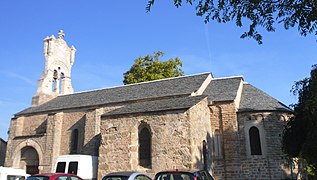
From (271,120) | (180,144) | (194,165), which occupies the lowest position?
(194,165)

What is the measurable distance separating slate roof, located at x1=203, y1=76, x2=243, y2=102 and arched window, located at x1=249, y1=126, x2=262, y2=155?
2373 mm

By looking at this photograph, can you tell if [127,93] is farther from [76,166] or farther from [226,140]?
[226,140]

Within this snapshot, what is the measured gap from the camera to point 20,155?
958 inches

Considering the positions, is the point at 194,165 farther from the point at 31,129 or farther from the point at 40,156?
the point at 31,129

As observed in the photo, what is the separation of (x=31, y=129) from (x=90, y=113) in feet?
24.0

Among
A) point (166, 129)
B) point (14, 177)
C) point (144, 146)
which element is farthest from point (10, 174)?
point (166, 129)

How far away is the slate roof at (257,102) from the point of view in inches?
730

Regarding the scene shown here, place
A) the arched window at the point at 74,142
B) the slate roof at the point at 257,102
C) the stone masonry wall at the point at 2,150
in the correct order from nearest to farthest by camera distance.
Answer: the slate roof at the point at 257,102, the arched window at the point at 74,142, the stone masonry wall at the point at 2,150

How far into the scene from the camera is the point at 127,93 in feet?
78.9

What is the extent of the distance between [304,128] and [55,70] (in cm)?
2498

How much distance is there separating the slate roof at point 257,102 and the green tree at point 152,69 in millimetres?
11320

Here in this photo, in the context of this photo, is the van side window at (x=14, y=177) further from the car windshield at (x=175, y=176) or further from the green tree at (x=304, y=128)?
the green tree at (x=304, y=128)


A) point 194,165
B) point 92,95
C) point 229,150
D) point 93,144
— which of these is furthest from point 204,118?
point 92,95

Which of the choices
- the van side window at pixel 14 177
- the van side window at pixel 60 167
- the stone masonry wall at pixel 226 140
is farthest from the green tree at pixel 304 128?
the van side window at pixel 14 177
